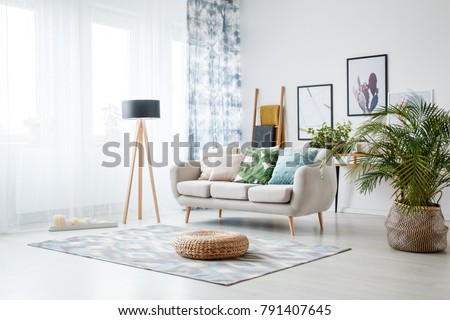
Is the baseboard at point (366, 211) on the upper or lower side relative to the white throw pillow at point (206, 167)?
lower

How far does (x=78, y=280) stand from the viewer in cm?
354

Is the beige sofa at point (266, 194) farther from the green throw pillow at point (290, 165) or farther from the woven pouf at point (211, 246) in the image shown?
the woven pouf at point (211, 246)

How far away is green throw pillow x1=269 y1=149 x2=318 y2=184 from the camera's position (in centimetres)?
550

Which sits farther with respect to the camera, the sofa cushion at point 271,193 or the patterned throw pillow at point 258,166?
the patterned throw pillow at point 258,166

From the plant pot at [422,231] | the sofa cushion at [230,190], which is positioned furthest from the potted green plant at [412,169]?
the sofa cushion at [230,190]

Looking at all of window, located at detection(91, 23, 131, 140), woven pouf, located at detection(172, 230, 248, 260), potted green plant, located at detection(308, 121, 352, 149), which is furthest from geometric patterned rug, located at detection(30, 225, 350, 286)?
potted green plant, located at detection(308, 121, 352, 149)

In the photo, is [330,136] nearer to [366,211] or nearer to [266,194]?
[366,211]

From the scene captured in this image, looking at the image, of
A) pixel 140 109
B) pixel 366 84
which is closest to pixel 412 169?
pixel 366 84

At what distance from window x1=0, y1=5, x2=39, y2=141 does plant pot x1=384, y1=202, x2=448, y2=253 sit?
3.72 meters

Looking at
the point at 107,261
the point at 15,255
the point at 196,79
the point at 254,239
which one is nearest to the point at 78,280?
the point at 107,261

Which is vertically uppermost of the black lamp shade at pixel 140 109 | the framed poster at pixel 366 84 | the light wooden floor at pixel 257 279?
the framed poster at pixel 366 84

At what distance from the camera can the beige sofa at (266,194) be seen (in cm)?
515

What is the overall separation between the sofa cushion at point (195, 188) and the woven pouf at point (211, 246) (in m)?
1.61

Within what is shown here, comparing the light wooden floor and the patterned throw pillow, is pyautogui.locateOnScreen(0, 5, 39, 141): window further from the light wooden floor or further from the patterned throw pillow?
the patterned throw pillow
